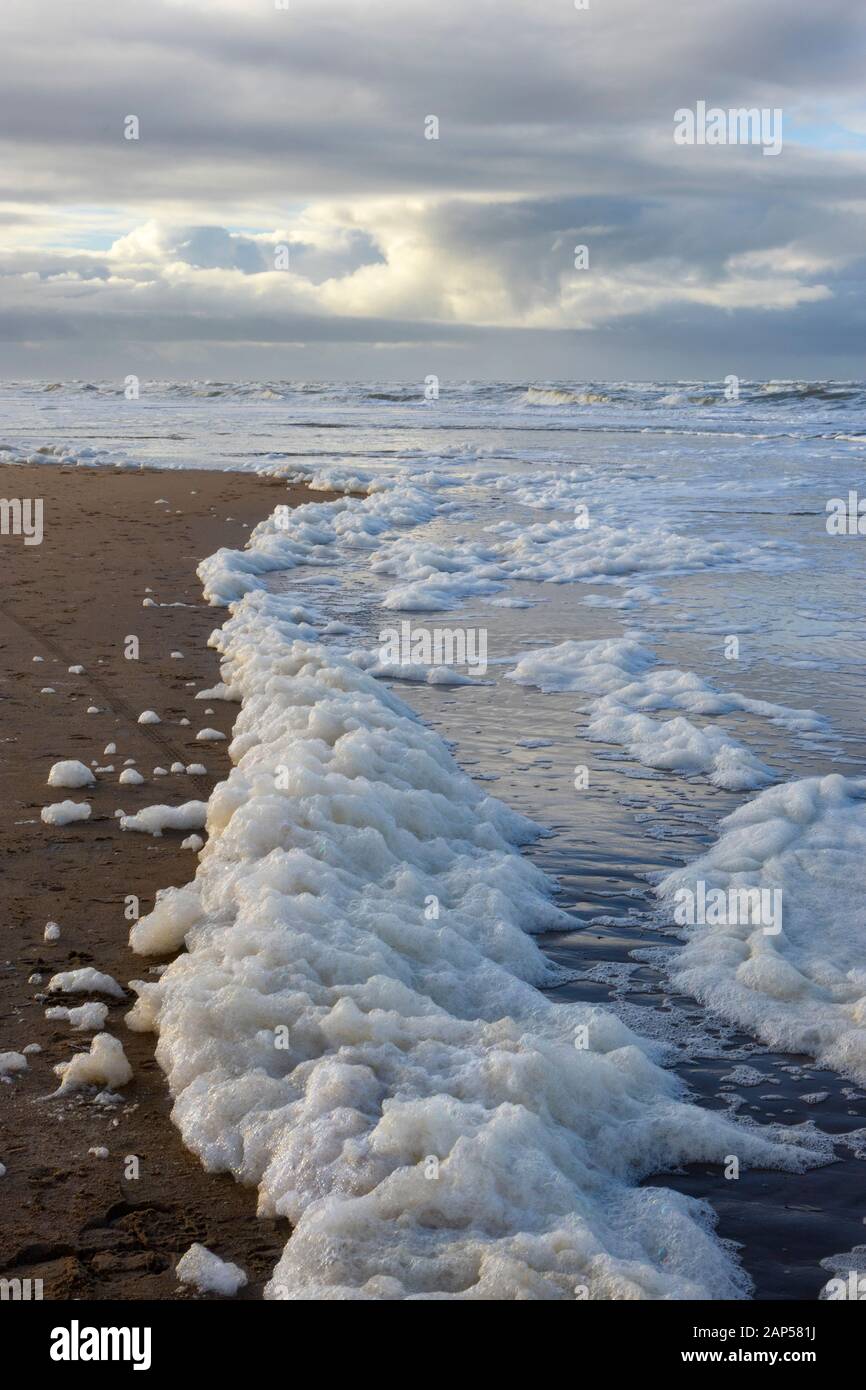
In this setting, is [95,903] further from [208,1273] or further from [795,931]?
[795,931]

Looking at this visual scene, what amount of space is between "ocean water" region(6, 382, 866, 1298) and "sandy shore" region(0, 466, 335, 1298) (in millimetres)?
151

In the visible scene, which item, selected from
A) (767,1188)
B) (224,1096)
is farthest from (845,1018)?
(224,1096)

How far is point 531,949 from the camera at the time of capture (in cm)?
490

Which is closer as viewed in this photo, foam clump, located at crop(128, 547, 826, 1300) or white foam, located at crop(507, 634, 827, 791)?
foam clump, located at crop(128, 547, 826, 1300)

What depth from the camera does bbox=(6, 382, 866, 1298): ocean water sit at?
3314 millimetres

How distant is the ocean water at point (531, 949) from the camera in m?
3.31

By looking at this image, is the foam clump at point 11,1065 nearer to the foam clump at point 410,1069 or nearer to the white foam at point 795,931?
the foam clump at point 410,1069

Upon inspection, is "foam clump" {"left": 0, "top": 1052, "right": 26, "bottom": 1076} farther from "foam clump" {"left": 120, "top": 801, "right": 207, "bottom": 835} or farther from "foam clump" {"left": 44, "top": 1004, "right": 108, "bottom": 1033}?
"foam clump" {"left": 120, "top": 801, "right": 207, "bottom": 835}

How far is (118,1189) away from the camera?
336 centimetres

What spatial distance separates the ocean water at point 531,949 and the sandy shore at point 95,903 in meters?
0.15

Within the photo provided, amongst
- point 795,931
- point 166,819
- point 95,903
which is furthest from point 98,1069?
point 795,931

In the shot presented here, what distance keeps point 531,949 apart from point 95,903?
176cm

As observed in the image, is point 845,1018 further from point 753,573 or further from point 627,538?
point 627,538

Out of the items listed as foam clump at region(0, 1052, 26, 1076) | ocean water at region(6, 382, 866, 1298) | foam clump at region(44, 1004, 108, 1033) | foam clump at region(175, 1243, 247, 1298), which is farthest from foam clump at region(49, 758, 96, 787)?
foam clump at region(175, 1243, 247, 1298)
